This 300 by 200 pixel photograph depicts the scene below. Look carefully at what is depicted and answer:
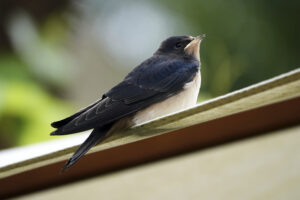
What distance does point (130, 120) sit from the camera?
3.67ft

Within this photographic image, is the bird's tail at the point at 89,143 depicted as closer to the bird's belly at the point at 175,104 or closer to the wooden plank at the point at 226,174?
the wooden plank at the point at 226,174

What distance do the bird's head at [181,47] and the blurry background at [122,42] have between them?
56 centimetres

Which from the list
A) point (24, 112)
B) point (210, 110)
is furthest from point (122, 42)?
point (210, 110)

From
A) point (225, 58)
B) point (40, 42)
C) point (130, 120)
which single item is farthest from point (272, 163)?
point (40, 42)

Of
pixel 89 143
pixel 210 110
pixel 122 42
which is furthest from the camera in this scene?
pixel 122 42

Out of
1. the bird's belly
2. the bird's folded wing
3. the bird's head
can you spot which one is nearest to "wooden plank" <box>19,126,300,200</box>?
the bird's folded wing

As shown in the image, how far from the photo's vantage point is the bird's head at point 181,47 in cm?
156

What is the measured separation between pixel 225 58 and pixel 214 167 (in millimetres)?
1843

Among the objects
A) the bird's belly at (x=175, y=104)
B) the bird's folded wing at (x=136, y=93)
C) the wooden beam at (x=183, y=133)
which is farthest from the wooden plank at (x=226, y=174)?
the bird's belly at (x=175, y=104)

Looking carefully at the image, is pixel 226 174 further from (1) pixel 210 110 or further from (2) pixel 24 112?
(2) pixel 24 112

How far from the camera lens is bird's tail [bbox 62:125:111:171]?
70 cm

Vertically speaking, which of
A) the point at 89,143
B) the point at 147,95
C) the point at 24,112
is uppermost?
the point at 89,143

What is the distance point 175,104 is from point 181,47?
33 centimetres

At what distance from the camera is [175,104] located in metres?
1.32
